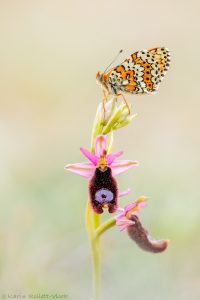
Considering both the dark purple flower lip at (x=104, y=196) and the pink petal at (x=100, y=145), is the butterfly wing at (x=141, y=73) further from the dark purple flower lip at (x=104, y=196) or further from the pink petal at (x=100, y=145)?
the dark purple flower lip at (x=104, y=196)

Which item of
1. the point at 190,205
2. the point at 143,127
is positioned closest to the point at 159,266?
the point at 190,205

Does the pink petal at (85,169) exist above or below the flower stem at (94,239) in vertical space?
above

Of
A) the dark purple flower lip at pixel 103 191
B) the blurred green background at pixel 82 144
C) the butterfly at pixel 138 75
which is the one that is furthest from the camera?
the blurred green background at pixel 82 144

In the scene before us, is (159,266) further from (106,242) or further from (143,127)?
(143,127)

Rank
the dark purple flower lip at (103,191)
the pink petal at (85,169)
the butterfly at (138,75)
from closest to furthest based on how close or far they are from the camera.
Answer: the dark purple flower lip at (103,191)
the pink petal at (85,169)
the butterfly at (138,75)

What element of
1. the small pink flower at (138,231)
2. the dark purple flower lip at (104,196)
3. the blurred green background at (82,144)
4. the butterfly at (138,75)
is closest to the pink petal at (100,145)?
the dark purple flower lip at (104,196)

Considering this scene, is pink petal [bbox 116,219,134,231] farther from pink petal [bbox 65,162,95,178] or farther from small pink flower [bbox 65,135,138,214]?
pink petal [bbox 65,162,95,178]

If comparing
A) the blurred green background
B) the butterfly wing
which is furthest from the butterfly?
the blurred green background
